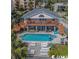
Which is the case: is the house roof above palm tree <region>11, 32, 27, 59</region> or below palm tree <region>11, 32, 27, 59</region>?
above

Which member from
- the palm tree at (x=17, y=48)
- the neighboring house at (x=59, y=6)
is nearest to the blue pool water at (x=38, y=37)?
the palm tree at (x=17, y=48)

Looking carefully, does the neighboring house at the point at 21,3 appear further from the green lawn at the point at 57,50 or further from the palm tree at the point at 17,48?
the green lawn at the point at 57,50

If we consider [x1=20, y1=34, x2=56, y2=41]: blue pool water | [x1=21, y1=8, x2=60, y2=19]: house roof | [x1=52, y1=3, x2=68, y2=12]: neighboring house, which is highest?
[x1=52, y1=3, x2=68, y2=12]: neighboring house

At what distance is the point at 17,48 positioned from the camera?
1.20 meters

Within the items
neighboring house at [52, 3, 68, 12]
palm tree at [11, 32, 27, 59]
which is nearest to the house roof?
neighboring house at [52, 3, 68, 12]

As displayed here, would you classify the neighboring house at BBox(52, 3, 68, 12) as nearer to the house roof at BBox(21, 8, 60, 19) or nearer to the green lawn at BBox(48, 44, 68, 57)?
the house roof at BBox(21, 8, 60, 19)

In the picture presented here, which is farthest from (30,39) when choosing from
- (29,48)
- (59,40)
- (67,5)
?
(67,5)

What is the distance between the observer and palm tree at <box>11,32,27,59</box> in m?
1.20

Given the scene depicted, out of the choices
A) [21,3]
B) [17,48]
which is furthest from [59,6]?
[17,48]

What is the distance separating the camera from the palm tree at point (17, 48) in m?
1.20
